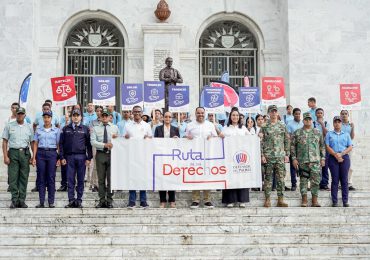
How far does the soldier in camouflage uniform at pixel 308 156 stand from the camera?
1188cm

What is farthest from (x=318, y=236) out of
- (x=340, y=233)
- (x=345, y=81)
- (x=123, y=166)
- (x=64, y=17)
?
(x=64, y=17)

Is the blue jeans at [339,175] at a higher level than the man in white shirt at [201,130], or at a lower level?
lower

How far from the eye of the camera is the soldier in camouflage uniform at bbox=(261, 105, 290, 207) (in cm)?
1177

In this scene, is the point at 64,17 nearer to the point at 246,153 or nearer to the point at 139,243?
the point at 246,153

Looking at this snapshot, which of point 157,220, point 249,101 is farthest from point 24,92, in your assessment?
point 157,220

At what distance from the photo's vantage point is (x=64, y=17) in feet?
66.4

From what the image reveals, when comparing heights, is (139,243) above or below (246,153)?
below

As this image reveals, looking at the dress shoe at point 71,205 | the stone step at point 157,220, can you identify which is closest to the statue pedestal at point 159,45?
the dress shoe at point 71,205

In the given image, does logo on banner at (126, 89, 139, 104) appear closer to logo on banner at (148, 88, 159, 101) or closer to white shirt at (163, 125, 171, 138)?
logo on banner at (148, 88, 159, 101)

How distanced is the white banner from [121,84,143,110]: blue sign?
8.73 feet

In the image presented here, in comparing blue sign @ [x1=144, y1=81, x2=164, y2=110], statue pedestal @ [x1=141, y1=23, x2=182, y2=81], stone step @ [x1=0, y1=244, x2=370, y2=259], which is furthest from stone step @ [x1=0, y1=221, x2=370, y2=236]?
statue pedestal @ [x1=141, y1=23, x2=182, y2=81]

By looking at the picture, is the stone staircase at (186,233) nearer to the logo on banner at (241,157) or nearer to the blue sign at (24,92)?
the logo on banner at (241,157)

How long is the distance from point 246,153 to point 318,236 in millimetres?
2734

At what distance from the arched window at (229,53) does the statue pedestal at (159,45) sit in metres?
1.32
